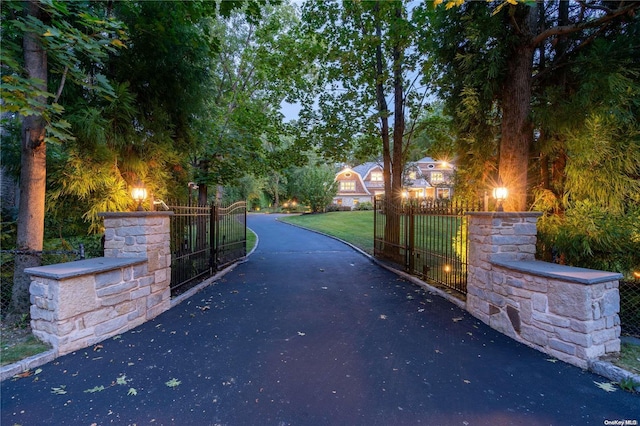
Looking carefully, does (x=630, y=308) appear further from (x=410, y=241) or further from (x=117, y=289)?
(x=117, y=289)

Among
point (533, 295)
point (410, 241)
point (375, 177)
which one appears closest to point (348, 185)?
point (375, 177)

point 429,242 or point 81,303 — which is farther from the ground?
point 429,242

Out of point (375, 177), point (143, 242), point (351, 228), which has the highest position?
point (375, 177)

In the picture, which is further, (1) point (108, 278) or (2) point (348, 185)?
(2) point (348, 185)

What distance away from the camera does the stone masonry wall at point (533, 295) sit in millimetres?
2898

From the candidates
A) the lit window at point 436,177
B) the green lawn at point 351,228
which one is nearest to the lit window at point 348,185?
the lit window at point 436,177

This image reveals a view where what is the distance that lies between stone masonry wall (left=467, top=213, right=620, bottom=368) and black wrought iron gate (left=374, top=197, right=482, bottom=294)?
0.75m

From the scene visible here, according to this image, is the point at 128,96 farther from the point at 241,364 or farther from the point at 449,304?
the point at 449,304

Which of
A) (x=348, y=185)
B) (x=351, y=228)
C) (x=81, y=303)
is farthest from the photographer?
(x=348, y=185)

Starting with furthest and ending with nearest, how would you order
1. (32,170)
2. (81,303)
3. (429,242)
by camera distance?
(429,242), (32,170), (81,303)

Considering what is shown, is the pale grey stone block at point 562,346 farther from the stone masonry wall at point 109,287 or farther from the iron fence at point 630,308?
the stone masonry wall at point 109,287

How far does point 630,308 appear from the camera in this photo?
159 inches

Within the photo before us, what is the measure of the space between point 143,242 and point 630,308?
7047 millimetres

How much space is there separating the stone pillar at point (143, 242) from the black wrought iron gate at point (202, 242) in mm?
803
